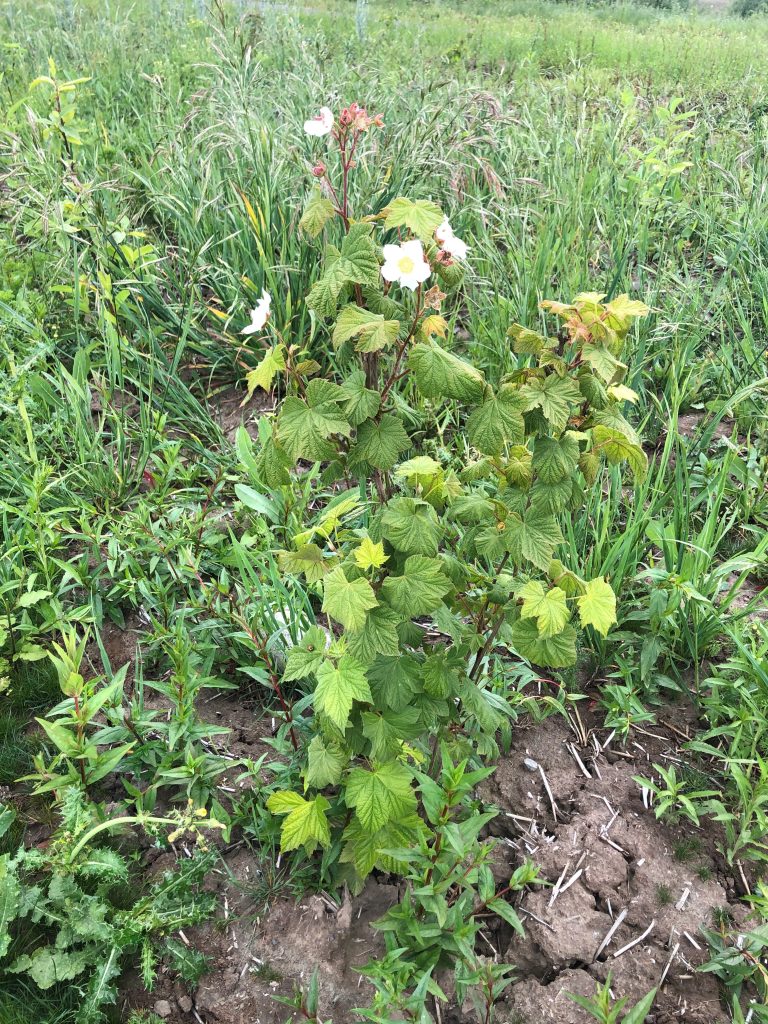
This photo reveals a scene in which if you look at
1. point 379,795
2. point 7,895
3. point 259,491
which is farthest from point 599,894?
point 259,491

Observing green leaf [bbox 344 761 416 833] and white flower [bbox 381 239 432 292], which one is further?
green leaf [bbox 344 761 416 833]

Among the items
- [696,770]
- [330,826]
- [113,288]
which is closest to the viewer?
[330,826]

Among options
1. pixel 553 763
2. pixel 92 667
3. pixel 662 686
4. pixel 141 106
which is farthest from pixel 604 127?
pixel 92 667

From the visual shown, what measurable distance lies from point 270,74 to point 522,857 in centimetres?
518

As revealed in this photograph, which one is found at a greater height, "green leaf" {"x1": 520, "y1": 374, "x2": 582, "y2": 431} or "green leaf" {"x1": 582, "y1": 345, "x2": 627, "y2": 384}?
"green leaf" {"x1": 582, "y1": 345, "x2": 627, "y2": 384}

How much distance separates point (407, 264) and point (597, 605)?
2.24 feet

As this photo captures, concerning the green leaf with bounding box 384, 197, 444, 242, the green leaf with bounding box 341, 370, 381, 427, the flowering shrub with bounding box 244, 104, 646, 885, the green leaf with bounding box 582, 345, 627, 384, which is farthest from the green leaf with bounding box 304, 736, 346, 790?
the green leaf with bounding box 384, 197, 444, 242

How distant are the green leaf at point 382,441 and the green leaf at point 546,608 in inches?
13.3

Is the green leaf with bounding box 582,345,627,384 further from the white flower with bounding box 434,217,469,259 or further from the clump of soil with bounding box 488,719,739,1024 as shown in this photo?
the clump of soil with bounding box 488,719,739,1024

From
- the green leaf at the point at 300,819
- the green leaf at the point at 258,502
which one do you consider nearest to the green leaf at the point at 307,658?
the green leaf at the point at 300,819

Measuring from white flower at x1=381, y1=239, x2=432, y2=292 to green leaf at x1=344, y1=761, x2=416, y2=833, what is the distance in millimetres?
871

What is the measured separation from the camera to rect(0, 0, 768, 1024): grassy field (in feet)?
5.10

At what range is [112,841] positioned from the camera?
164 centimetres

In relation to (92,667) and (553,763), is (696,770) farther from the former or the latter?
(92,667)
